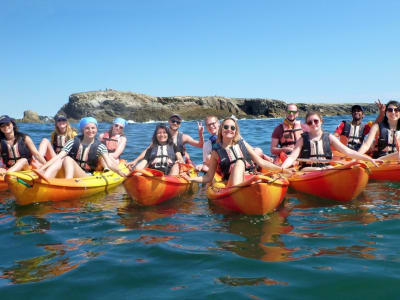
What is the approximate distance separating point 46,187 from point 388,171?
5973 millimetres

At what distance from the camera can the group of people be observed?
573cm

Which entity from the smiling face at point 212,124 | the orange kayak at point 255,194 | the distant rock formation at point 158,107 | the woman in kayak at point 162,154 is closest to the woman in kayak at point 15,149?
the woman in kayak at point 162,154

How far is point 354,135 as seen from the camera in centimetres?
891

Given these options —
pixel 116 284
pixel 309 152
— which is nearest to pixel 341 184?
pixel 309 152

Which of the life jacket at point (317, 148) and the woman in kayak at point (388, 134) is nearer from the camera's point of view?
the life jacket at point (317, 148)

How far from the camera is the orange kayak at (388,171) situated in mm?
6965

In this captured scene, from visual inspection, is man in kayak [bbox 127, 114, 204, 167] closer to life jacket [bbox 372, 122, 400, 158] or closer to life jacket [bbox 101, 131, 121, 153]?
life jacket [bbox 101, 131, 121, 153]

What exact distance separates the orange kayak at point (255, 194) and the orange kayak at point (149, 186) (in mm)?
1092

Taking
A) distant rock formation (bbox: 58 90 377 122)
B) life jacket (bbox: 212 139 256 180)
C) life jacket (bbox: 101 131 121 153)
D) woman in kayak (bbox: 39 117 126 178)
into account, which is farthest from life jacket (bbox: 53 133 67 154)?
distant rock formation (bbox: 58 90 377 122)

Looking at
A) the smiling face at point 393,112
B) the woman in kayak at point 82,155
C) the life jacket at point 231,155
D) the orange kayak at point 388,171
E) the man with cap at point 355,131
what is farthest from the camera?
the man with cap at point 355,131

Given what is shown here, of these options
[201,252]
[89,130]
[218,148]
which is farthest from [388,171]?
[89,130]

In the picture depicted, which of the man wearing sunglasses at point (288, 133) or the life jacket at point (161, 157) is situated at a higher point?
the man wearing sunglasses at point (288, 133)

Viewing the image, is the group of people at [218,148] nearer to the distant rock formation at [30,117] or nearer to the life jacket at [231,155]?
the life jacket at [231,155]

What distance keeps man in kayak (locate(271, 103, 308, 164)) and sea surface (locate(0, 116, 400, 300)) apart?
2.49 metres
